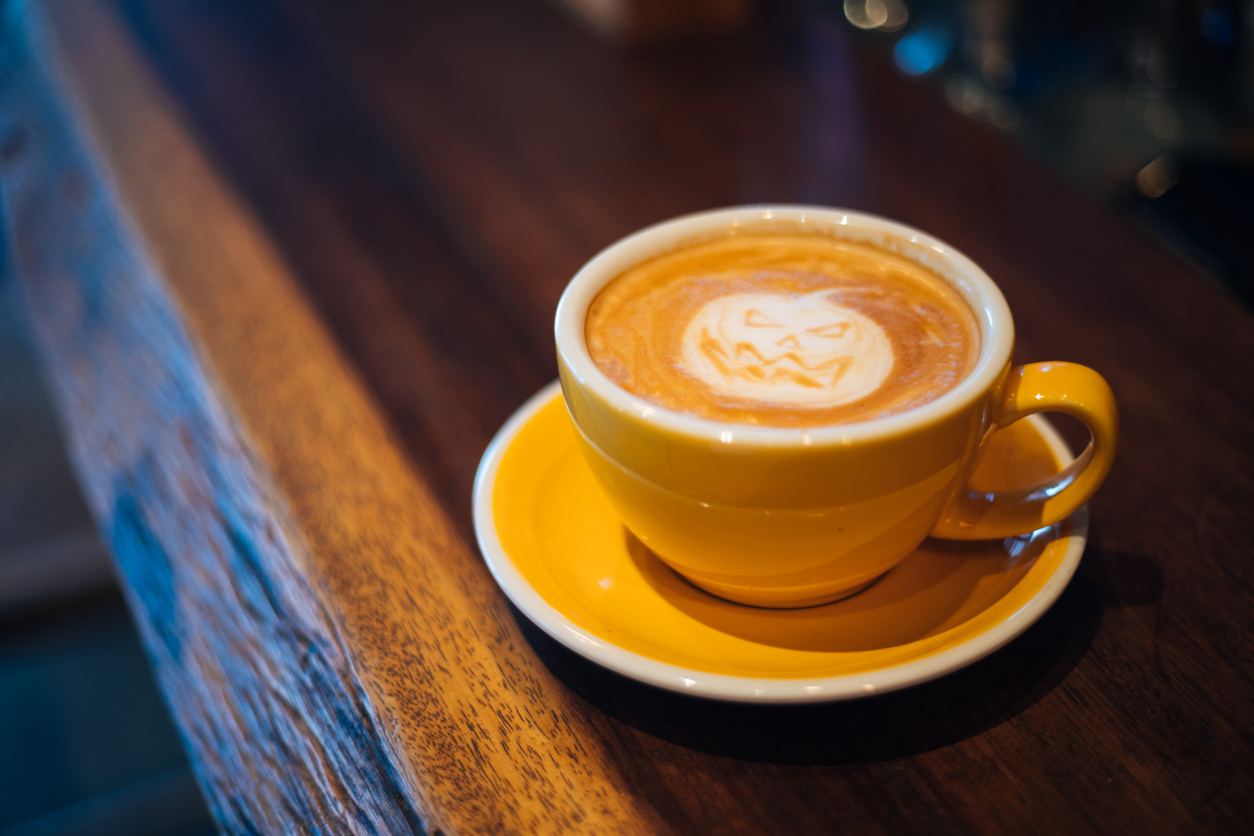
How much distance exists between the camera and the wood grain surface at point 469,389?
1.42 ft

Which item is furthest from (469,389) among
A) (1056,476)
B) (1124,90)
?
(1124,90)

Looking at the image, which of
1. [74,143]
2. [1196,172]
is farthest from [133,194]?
[1196,172]

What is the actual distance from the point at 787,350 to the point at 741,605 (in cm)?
14

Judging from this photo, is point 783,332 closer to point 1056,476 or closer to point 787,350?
point 787,350

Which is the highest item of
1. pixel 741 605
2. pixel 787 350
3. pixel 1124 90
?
pixel 787 350

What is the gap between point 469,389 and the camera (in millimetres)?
703

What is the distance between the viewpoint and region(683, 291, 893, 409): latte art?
1.56 ft

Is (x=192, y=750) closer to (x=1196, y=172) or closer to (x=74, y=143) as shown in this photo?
(x=74, y=143)

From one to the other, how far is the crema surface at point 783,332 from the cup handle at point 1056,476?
3 centimetres

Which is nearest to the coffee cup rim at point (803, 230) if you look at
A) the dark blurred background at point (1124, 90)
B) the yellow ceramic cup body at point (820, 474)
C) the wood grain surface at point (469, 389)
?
the yellow ceramic cup body at point (820, 474)

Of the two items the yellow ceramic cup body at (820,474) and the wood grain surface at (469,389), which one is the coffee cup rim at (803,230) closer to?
the yellow ceramic cup body at (820,474)

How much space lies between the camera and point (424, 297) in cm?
80

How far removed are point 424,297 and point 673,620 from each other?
0.42m

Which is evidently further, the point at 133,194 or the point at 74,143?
the point at 74,143
